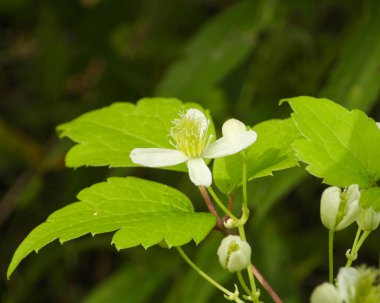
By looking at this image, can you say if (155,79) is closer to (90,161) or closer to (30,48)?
(30,48)

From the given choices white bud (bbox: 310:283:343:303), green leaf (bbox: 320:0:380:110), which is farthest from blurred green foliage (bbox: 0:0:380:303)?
white bud (bbox: 310:283:343:303)

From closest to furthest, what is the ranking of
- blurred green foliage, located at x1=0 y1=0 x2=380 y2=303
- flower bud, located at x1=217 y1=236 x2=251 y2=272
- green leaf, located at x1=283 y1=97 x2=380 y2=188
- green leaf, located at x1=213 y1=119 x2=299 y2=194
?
flower bud, located at x1=217 y1=236 x2=251 y2=272 → green leaf, located at x1=283 y1=97 x2=380 y2=188 → green leaf, located at x1=213 y1=119 x2=299 y2=194 → blurred green foliage, located at x1=0 y1=0 x2=380 y2=303

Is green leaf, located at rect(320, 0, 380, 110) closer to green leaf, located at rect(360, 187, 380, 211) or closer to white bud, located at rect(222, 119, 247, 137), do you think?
white bud, located at rect(222, 119, 247, 137)

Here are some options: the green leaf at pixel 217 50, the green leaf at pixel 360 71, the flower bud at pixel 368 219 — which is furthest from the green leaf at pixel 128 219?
the green leaf at pixel 217 50

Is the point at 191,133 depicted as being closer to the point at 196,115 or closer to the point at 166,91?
the point at 196,115

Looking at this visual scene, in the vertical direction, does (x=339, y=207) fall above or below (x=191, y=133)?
below

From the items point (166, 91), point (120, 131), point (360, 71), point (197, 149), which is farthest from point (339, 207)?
point (166, 91)
